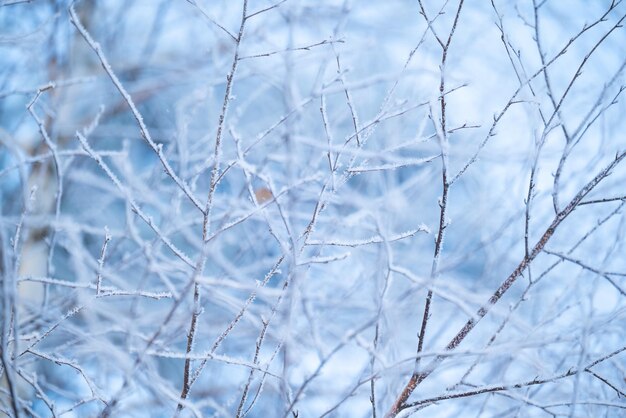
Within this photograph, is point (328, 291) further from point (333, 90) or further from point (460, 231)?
point (333, 90)

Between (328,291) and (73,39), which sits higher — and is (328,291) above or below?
below

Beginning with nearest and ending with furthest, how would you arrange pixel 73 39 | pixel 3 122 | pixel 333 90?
pixel 333 90 < pixel 73 39 < pixel 3 122

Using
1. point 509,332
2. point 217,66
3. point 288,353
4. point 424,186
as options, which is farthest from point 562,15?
point 288,353

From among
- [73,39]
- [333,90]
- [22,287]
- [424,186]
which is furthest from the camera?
[73,39]

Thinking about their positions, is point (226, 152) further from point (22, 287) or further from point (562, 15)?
point (562, 15)

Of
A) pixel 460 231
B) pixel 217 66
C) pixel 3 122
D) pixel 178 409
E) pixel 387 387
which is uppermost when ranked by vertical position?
pixel 3 122

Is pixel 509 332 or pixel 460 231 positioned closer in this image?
pixel 509 332

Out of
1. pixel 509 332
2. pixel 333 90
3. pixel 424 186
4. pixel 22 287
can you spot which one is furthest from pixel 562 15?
pixel 22 287

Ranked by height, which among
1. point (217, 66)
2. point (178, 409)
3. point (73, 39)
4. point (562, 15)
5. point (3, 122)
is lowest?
point (178, 409)

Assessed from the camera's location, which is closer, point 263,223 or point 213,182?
point 213,182
